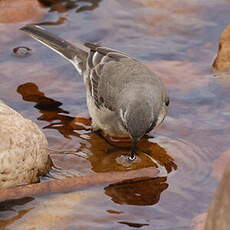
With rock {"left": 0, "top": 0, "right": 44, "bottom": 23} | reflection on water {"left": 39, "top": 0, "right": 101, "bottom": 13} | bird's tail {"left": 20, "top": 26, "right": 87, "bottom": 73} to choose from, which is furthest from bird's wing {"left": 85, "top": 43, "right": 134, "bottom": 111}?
reflection on water {"left": 39, "top": 0, "right": 101, "bottom": 13}

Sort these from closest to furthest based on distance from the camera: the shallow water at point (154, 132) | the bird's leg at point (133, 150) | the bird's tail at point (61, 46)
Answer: the shallow water at point (154, 132), the bird's leg at point (133, 150), the bird's tail at point (61, 46)

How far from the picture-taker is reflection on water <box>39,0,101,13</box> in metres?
10.7

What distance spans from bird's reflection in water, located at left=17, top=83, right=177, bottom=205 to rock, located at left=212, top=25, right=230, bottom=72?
5.33 ft

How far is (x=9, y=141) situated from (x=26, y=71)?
9.95ft

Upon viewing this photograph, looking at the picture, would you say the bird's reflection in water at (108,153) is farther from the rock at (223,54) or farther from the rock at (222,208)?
the rock at (222,208)

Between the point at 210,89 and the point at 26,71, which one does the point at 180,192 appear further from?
the point at 26,71

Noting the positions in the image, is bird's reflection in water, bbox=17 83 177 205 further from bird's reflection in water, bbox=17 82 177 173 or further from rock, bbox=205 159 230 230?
rock, bbox=205 159 230 230

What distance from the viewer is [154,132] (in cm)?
779

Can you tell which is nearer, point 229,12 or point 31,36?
point 31,36

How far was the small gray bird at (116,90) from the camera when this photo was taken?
Result: 279 inches

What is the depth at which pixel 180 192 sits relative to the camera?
256 inches

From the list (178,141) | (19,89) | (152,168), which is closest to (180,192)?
(152,168)

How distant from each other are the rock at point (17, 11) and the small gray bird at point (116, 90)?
2.77 ft

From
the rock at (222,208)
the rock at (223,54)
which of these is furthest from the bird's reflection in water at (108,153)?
the rock at (222,208)
